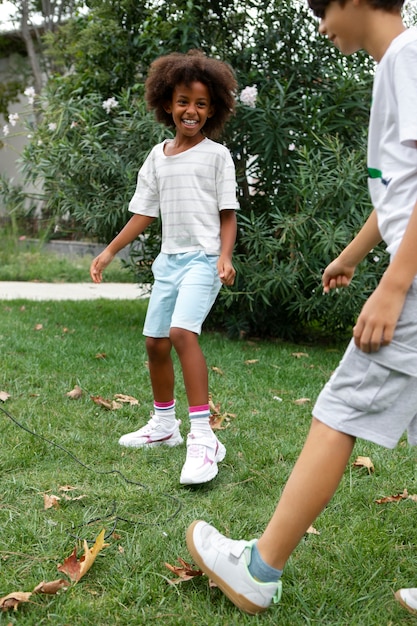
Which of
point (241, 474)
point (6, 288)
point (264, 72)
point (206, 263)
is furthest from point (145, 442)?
point (6, 288)

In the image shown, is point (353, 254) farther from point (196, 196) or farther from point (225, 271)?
point (196, 196)

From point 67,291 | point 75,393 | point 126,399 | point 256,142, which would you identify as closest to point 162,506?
point 126,399

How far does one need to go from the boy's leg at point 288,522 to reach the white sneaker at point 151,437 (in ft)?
4.28

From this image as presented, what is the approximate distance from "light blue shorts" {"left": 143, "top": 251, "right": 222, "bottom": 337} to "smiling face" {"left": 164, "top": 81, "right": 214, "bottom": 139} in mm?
523

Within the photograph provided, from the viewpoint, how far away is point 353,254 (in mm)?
→ 2121

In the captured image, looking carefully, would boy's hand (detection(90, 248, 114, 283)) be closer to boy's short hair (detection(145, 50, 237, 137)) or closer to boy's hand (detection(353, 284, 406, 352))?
boy's short hair (detection(145, 50, 237, 137))

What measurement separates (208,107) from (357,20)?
1474 millimetres

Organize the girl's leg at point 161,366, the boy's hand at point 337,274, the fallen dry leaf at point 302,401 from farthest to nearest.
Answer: the fallen dry leaf at point 302,401 < the girl's leg at point 161,366 < the boy's hand at point 337,274

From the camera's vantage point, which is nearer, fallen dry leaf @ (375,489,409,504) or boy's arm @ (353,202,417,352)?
boy's arm @ (353,202,417,352)

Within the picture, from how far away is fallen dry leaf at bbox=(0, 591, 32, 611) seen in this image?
74.6 inches

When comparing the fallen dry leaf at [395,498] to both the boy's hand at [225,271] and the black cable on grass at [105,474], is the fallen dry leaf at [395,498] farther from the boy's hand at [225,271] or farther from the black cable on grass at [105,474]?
the boy's hand at [225,271]

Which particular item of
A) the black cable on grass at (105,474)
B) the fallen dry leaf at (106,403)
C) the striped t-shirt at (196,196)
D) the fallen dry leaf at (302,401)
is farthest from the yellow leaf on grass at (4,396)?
the fallen dry leaf at (302,401)

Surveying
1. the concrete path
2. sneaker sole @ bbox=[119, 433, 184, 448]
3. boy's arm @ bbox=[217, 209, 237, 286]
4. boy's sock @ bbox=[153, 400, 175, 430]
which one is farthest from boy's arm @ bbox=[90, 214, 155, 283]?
the concrete path

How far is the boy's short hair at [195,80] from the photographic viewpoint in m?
3.17
